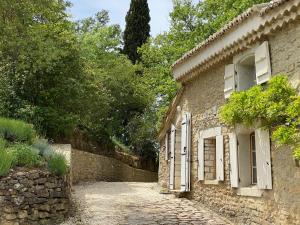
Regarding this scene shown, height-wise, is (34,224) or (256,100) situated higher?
(256,100)

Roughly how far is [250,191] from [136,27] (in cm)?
1988

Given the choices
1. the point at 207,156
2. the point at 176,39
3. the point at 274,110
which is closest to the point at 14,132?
the point at 207,156

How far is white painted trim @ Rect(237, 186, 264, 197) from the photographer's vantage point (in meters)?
8.05

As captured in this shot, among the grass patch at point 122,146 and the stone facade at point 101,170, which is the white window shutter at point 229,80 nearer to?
the stone facade at point 101,170

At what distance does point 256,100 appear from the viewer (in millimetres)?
7375

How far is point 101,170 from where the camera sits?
1873 centimetres

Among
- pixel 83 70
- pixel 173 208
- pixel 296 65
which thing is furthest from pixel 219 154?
pixel 83 70

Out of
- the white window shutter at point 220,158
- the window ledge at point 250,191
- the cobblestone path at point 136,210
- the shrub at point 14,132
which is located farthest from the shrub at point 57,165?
the window ledge at point 250,191

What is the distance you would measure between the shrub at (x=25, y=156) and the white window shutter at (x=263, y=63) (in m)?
5.47

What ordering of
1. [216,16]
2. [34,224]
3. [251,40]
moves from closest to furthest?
[34,224] → [251,40] → [216,16]

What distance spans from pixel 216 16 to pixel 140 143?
8.52 metres

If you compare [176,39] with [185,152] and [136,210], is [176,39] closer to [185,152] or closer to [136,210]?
[185,152]

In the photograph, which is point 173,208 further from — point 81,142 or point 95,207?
point 81,142

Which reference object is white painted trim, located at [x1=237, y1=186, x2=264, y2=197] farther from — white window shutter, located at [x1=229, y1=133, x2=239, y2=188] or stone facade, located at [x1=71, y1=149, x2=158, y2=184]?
stone facade, located at [x1=71, y1=149, x2=158, y2=184]
